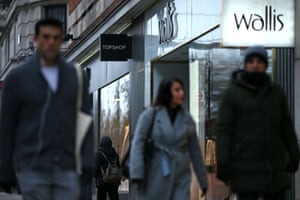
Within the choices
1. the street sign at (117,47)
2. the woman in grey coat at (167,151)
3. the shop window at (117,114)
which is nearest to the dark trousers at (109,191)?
Result: the shop window at (117,114)

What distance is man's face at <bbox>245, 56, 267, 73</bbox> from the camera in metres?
6.59

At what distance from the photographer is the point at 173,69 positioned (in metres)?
16.8

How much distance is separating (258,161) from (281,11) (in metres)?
4.92

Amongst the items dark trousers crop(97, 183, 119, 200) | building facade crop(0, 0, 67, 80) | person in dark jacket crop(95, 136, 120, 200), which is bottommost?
dark trousers crop(97, 183, 119, 200)

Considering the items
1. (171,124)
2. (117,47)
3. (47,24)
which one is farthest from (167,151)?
(117,47)

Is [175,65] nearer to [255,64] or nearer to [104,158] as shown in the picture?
[104,158]

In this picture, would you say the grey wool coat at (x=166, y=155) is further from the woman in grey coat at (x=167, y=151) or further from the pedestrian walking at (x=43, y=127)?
the pedestrian walking at (x=43, y=127)

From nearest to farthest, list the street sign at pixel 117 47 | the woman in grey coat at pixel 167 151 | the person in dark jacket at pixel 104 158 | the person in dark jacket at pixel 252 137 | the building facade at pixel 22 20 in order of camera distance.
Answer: the person in dark jacket at pixel 252 137 < the woman in grey coat at pixel 167 151 < the person in dark jacket at pixel 104 158 < the street sign at pixel 117 47 < the building facade at pixel 22 20

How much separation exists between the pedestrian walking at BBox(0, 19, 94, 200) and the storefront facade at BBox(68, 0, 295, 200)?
610 cm

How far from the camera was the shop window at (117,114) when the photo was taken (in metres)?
20.6

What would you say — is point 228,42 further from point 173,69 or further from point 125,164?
point 173,69

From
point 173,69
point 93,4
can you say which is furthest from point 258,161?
point 93,4

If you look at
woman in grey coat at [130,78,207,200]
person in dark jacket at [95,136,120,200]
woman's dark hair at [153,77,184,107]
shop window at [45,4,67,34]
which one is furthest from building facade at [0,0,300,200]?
shop window at [45,4,67,34]

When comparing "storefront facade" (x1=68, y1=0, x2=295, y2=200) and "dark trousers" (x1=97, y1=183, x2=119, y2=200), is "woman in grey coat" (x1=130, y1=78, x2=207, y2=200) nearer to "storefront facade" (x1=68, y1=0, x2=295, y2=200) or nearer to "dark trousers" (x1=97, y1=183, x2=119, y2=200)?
"storefront facade" (x1=68, y1=0, x2=295, y2=200)
